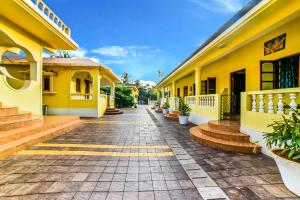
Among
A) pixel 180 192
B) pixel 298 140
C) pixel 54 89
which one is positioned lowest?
pixel 180 192

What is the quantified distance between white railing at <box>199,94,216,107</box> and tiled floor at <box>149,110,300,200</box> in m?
3.00

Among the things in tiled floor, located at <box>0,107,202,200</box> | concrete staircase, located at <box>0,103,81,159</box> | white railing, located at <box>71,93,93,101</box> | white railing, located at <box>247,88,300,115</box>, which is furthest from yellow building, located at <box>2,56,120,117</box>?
white railing, located at <box>247,88,300,115</box>

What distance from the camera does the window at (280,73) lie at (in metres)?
4.95

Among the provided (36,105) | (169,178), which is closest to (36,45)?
(36,105)

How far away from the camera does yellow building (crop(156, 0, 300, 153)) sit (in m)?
3.84

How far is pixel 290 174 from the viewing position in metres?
2.58

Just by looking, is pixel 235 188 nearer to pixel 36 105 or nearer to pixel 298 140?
pixel 298 140

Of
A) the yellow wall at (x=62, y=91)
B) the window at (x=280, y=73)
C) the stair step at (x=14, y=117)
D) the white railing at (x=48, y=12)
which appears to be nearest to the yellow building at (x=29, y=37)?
the white railing at (x=48, y=12)

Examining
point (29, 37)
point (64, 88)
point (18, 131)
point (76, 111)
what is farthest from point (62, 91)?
point (18, 131)

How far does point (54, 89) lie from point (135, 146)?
9.23m

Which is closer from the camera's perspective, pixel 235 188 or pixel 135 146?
pixel 235 188

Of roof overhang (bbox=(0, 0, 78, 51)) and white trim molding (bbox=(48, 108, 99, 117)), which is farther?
white trim molding (bbox=(48, 108, 99, 117))

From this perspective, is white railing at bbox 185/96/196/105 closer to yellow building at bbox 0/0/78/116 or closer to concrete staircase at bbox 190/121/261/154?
concrete staircase at bbox 190/121/261/154

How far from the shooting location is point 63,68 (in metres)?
11.9
